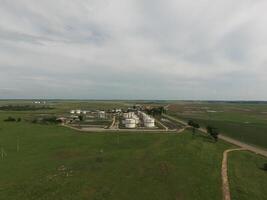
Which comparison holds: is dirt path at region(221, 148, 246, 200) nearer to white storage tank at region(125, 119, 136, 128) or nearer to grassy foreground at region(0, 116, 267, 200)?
grassy foreground at region(0, 116, 267, 200)

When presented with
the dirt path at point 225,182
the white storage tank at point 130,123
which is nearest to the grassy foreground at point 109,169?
the dirt path at point 225,182

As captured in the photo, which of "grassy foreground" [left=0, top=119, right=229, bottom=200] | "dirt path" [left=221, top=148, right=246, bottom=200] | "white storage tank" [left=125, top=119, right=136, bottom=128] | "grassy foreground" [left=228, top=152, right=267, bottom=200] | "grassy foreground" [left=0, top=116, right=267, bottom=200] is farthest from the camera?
"white storage tank" [left=125, top=119, right=136, bottom=128]

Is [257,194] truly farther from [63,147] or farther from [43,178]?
[63,147]

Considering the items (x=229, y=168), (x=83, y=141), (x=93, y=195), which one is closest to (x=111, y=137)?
(x=83, y=141)

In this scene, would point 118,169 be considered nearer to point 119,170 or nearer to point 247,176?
point 119,170

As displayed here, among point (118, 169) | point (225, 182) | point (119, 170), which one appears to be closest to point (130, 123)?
point (118, 169)

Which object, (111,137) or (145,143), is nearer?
(145,143)

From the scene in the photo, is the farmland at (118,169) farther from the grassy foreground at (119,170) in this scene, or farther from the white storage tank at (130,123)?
the white storage tank at (130,123)

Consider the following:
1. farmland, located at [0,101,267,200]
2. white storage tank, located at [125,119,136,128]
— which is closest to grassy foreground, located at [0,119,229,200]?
farmland, located at [0,101,267,200]

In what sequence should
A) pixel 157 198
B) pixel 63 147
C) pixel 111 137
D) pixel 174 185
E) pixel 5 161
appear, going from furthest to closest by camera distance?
pixel 111 137
pixel 63 147
pixel 5 161
pixel 174 185
pixel 157 198
